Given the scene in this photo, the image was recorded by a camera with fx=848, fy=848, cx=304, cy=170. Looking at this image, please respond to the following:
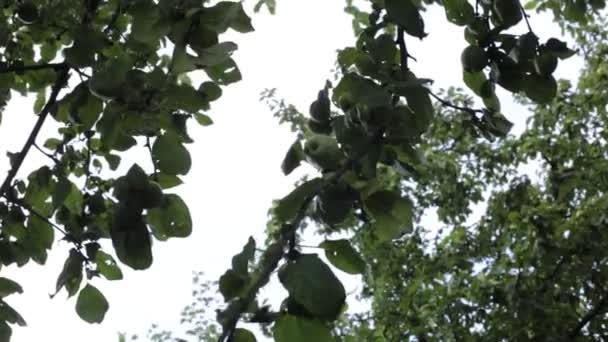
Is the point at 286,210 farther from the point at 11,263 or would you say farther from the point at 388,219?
the point at 11,263

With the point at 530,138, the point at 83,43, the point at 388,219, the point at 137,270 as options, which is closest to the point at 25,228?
the point at 83,43

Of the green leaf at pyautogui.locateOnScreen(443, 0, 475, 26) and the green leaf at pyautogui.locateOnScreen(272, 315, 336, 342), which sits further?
the green leaf at pyautogui.locateOnScreen(443, 0, 475, 26)

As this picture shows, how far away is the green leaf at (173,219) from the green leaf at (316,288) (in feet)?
2.22

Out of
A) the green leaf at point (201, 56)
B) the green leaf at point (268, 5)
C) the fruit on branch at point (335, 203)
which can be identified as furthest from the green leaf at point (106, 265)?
the green leaf at point (268, 5)

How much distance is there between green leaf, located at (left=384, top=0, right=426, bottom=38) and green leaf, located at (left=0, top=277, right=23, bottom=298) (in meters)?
1.00

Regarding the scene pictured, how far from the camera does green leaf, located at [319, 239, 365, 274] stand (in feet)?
3.74

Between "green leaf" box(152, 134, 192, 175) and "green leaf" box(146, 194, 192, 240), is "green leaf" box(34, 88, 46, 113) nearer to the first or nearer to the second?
"green leaf" box(146, 194, 192, 240)

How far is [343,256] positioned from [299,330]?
0.19 meters

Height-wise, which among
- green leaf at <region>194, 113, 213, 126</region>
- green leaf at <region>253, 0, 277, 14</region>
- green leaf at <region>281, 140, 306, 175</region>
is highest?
green leaf at <region>253, 0, 277, 14</region>

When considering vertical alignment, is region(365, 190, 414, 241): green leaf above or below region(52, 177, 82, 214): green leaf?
below

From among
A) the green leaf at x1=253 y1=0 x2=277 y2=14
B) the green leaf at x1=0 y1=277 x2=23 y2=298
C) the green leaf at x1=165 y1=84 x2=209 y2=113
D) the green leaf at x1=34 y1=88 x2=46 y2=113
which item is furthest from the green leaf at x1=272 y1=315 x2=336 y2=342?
the green leaf at x1=253 y1=0 x2=277 y2=14

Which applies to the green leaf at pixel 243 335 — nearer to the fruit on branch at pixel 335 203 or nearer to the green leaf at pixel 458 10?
the fruit on branch at pixel 335 203

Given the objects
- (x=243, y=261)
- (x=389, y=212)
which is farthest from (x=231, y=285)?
(x=389, y=212)

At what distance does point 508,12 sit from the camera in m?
1.54
